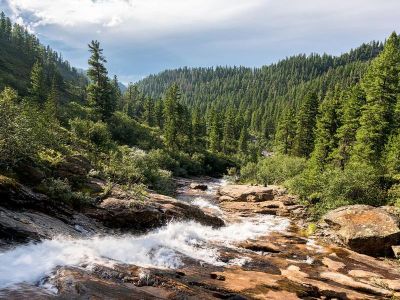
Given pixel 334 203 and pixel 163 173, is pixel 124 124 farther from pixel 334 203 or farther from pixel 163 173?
pixel 334 203

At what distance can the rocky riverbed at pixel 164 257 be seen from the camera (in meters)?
12.0

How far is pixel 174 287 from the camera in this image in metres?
12.9

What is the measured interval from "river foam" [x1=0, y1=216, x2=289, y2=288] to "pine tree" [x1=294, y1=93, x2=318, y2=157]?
1521 inches

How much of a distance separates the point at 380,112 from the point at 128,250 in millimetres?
33445

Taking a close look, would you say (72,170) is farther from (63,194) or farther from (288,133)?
(288,133)

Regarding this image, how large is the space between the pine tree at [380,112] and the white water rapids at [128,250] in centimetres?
1765

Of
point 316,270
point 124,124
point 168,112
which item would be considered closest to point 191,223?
point 316,270

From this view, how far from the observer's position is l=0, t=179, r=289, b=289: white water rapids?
1220cm

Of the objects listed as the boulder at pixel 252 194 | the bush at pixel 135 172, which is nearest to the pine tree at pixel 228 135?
the boulder at pixel 252 194

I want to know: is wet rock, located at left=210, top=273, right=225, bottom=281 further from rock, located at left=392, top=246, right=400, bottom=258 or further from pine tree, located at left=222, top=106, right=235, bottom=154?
pine tree, located at left=222, top=106, right=235, bottom=154

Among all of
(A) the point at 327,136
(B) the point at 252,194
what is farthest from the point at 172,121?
(B) the point at 252,194

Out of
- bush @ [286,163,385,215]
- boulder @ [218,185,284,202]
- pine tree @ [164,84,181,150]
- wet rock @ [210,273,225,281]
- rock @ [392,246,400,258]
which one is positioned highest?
pine tree @ [164,84,181,150]

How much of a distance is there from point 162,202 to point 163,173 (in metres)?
14.8

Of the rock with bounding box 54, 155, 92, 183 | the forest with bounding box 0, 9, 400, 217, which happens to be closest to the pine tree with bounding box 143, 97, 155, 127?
the forest with bounding box 0, 9, 400, 217
